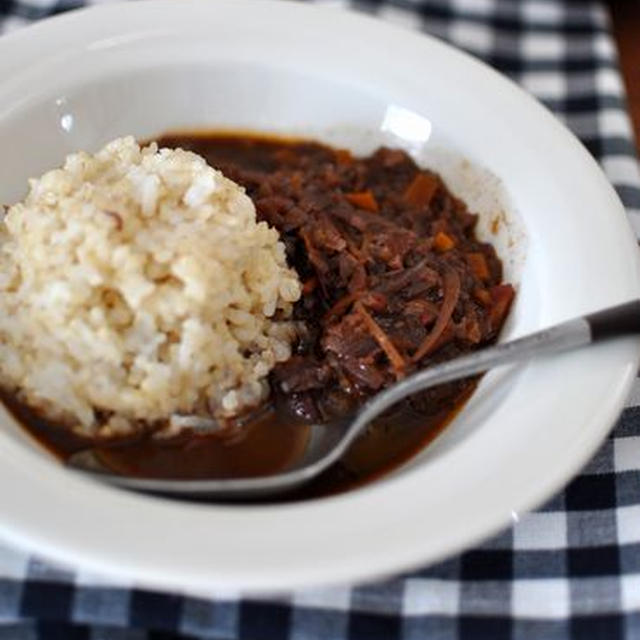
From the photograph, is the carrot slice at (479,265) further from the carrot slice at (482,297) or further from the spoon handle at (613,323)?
the spoon handle at (613,323)

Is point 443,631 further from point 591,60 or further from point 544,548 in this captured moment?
point 591,60

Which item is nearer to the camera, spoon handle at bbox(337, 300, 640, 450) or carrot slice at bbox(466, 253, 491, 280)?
spoon handle at bbox(337, 300, 640, 450)

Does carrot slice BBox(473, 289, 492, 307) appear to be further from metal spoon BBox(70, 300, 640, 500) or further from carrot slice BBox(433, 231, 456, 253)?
metal spoon BBox(70, 300, 640, 500)

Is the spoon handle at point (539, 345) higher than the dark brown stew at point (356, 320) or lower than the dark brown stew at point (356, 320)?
higher

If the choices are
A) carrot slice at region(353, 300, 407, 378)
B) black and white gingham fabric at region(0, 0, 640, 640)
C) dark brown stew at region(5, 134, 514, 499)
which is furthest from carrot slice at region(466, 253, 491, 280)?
black and white gingham fabric at region(0, 0, 640, 640)

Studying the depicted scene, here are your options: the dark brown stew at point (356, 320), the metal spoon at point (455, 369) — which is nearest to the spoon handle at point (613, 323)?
the metal spoon at point (455, 369)

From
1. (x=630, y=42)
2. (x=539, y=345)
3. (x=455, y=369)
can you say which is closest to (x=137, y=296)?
(x=455, y=369)

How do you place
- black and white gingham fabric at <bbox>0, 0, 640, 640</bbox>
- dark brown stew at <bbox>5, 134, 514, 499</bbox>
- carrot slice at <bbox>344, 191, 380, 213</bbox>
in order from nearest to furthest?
black and white gingham fabric at <bbox>0, 0, 640, 640</bbox>, dark brown stew at <bbox>5, 134, 514, 499</bbox>, carrot slice at <bbox>344, 191, 380, 213</bbox>
